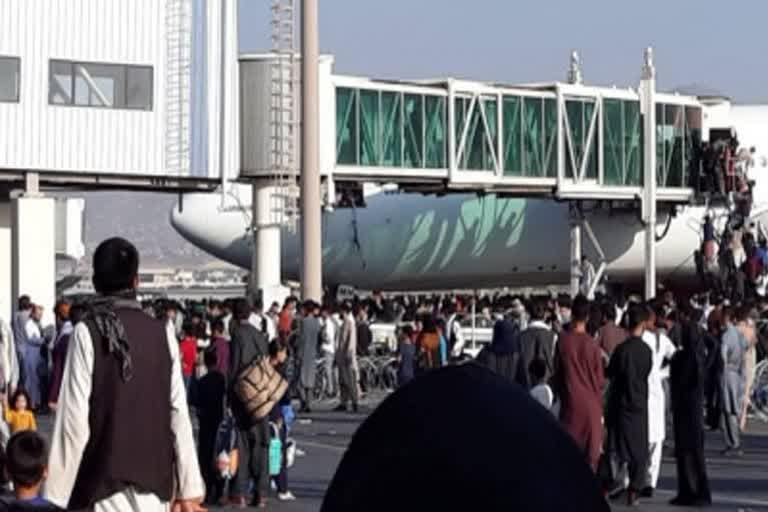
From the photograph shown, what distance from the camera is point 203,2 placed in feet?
116

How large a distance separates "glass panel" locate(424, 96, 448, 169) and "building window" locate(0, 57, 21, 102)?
29.9 ft

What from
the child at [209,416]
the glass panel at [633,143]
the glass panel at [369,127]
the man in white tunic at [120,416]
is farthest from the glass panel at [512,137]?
the man in white tunic at [120,416]

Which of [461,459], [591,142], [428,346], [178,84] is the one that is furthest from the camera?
[591,142]

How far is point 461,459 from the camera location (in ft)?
5.66

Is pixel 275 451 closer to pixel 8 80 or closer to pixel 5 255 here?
pixel 8 80

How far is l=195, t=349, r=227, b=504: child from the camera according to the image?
16.2 meters

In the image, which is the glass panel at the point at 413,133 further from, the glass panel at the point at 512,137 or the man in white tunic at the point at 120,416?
the man in white tunic at the point at 120,416

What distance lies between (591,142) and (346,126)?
7471 millimetres

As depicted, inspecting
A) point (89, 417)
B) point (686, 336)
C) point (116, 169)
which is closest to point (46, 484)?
point (89, 417)

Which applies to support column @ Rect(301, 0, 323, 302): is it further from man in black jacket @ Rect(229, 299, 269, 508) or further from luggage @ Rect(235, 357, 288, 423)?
luggage @ Rect(235, 357, 288, 423)

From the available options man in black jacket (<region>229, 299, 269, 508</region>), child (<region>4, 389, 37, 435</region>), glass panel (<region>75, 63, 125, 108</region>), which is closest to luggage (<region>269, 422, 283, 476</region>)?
man in black jacket (<region>229, 299, 269, 508</region>)

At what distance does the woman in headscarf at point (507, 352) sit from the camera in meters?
21.1

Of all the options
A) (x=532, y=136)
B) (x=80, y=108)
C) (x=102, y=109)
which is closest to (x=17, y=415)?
(x=80, y=108)

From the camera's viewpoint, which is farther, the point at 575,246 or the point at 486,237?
the point at 486,237
